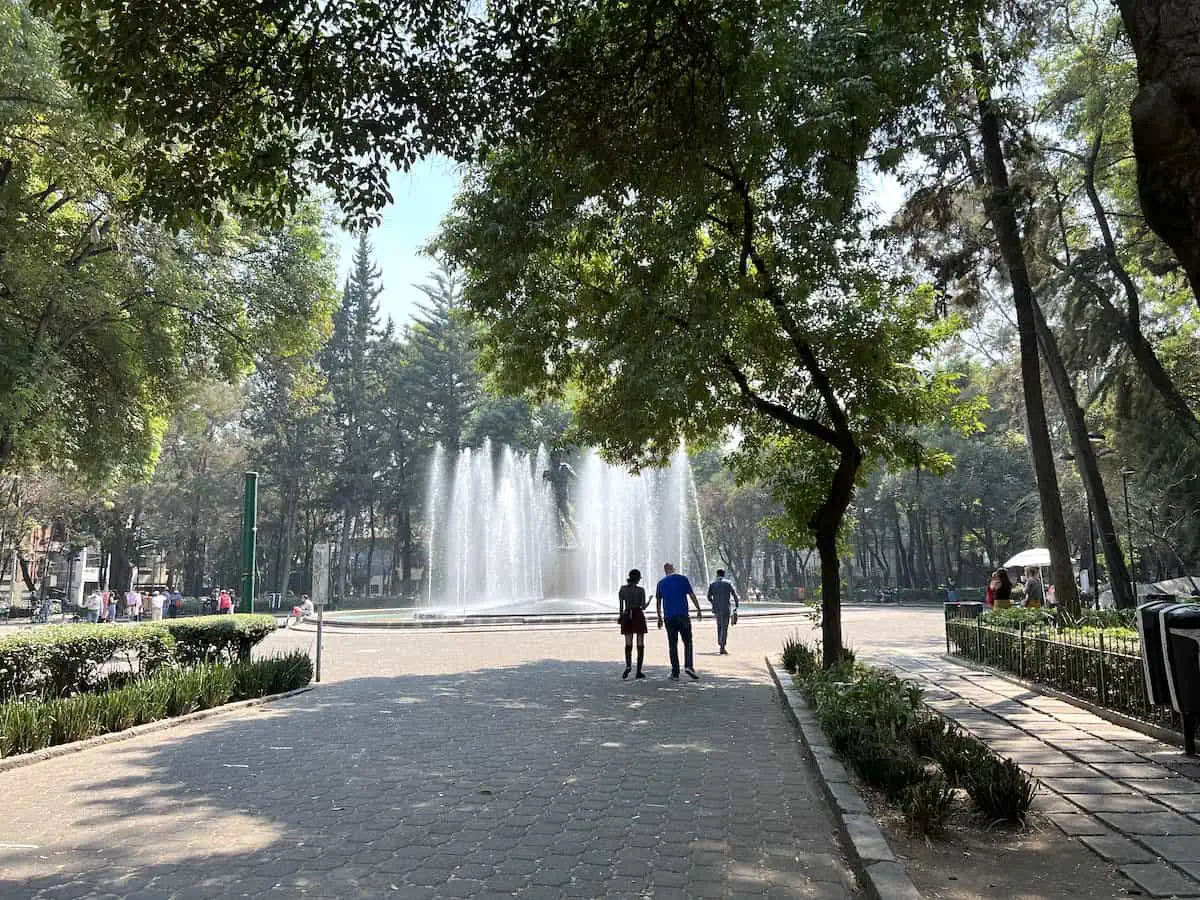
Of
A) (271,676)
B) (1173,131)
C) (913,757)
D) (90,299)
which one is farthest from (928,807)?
(90,299)

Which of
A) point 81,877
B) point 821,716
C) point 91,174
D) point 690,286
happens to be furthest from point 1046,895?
point 91,174

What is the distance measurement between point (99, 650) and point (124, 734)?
5.06ft

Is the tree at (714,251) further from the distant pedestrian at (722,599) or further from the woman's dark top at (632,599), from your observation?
the distant pedestrian at (722,599)

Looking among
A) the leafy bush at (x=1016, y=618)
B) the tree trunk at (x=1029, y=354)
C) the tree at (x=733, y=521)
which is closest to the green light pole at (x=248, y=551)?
the leafy bush at (x=1016, y=618)

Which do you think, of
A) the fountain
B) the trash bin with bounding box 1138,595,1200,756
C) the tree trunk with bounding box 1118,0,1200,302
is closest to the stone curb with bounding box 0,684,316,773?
the tree trunk with bounding box 1118,0,1200,302

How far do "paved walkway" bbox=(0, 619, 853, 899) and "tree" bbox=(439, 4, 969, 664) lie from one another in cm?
462

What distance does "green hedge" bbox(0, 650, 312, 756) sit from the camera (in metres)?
8.08

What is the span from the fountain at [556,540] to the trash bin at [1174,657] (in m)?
26.8

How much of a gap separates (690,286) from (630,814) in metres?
8.13

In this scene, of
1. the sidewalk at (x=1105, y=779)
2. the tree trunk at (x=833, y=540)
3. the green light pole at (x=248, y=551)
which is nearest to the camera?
the sidewalk at (x=1105, y=779)

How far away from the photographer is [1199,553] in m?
27.0

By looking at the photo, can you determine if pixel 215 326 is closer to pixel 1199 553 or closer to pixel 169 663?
pixel 169 663

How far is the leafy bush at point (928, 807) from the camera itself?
502 cm

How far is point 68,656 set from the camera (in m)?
9.73
